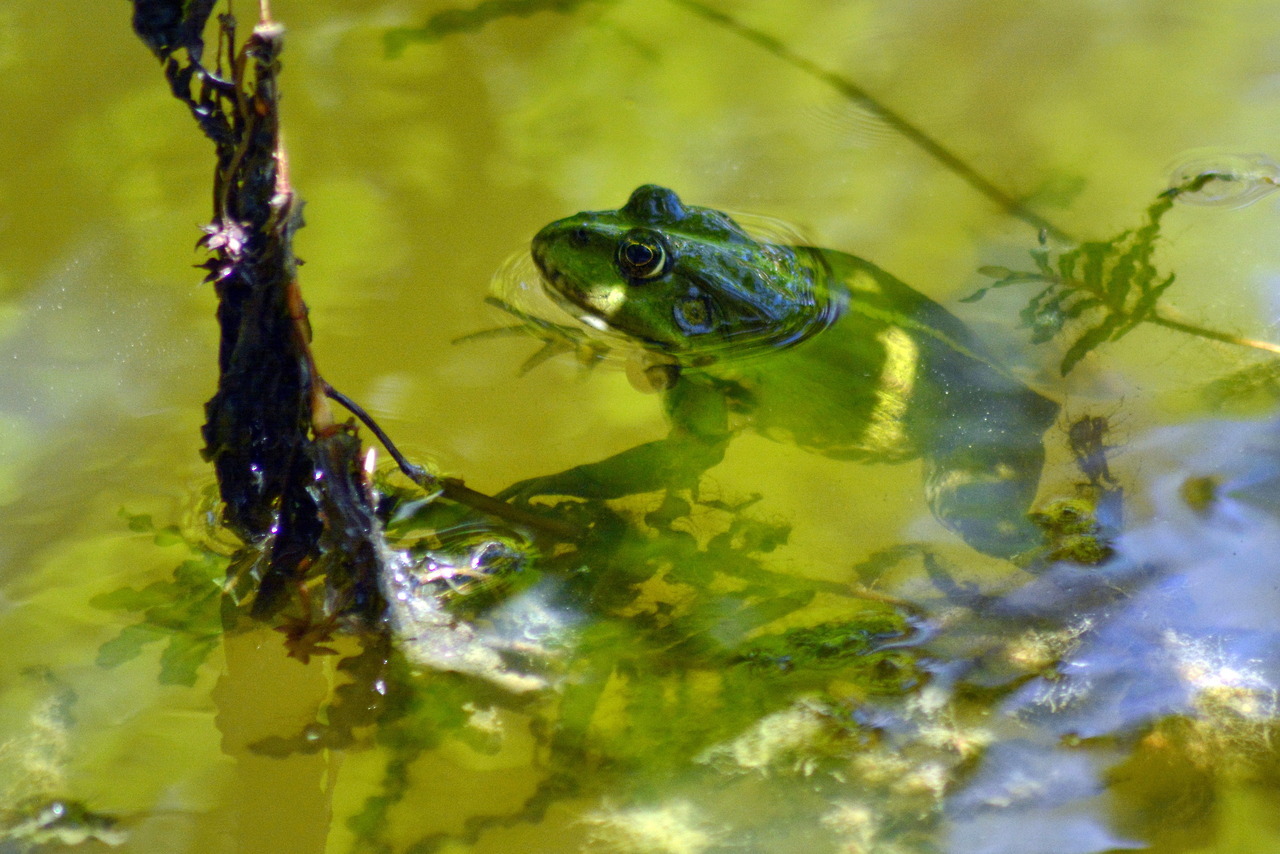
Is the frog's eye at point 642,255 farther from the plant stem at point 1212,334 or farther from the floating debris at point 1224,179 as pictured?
the floating debris at point 1224,179

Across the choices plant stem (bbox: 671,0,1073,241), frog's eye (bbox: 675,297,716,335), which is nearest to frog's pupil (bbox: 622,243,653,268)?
frog's eye (bbox: 675,297,716,335)

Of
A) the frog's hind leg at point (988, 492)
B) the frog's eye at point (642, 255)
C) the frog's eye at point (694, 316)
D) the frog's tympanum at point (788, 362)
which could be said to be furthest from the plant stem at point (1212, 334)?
the frog's eye at point (642, 255)

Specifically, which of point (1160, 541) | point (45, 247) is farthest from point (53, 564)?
point (1160, 541)

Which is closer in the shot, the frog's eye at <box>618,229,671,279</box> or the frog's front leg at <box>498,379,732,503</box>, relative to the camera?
the frog's front leg at <box>498,379,732,503</box>

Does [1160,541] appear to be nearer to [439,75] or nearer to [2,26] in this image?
[439,75]

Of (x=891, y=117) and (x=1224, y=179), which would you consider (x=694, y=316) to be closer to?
(x=891, y=117)

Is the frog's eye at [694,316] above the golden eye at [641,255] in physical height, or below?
below

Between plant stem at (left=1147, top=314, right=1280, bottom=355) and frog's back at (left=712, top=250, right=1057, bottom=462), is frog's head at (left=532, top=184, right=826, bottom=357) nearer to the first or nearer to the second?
frog's back at (left=712, top=250, right=1057, bottom=462)
